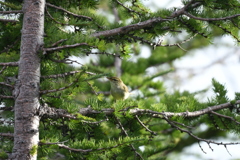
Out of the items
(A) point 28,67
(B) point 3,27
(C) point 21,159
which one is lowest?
(C) point 21,159

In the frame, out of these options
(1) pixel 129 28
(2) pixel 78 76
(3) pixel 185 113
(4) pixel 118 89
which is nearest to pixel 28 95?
(2) pixel 78 76

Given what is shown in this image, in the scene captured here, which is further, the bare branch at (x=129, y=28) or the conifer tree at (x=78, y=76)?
the bare branch at (x=129, y=28)

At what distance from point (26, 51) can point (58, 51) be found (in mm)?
274

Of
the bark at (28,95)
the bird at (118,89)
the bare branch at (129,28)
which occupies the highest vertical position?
the bird at (118,89)

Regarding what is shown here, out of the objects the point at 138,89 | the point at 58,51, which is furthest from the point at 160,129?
the point at 58,51

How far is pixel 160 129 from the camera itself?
6.55 m

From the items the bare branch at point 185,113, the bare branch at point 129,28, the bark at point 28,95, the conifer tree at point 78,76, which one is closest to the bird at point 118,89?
the conifer tree at point 78,76

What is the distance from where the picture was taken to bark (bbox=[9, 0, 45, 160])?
2.51 meters

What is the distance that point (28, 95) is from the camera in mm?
2572

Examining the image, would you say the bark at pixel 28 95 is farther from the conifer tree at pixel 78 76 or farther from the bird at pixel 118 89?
the bird at pixel 118 89

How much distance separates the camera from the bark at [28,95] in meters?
2.51

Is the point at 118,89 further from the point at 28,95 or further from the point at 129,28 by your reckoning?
the point at 28,95

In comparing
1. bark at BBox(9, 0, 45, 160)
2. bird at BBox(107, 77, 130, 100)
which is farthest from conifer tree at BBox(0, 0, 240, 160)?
bird at BBox(107, 77, 130, 100)

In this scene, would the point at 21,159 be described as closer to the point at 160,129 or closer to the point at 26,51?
the point at 26,51
